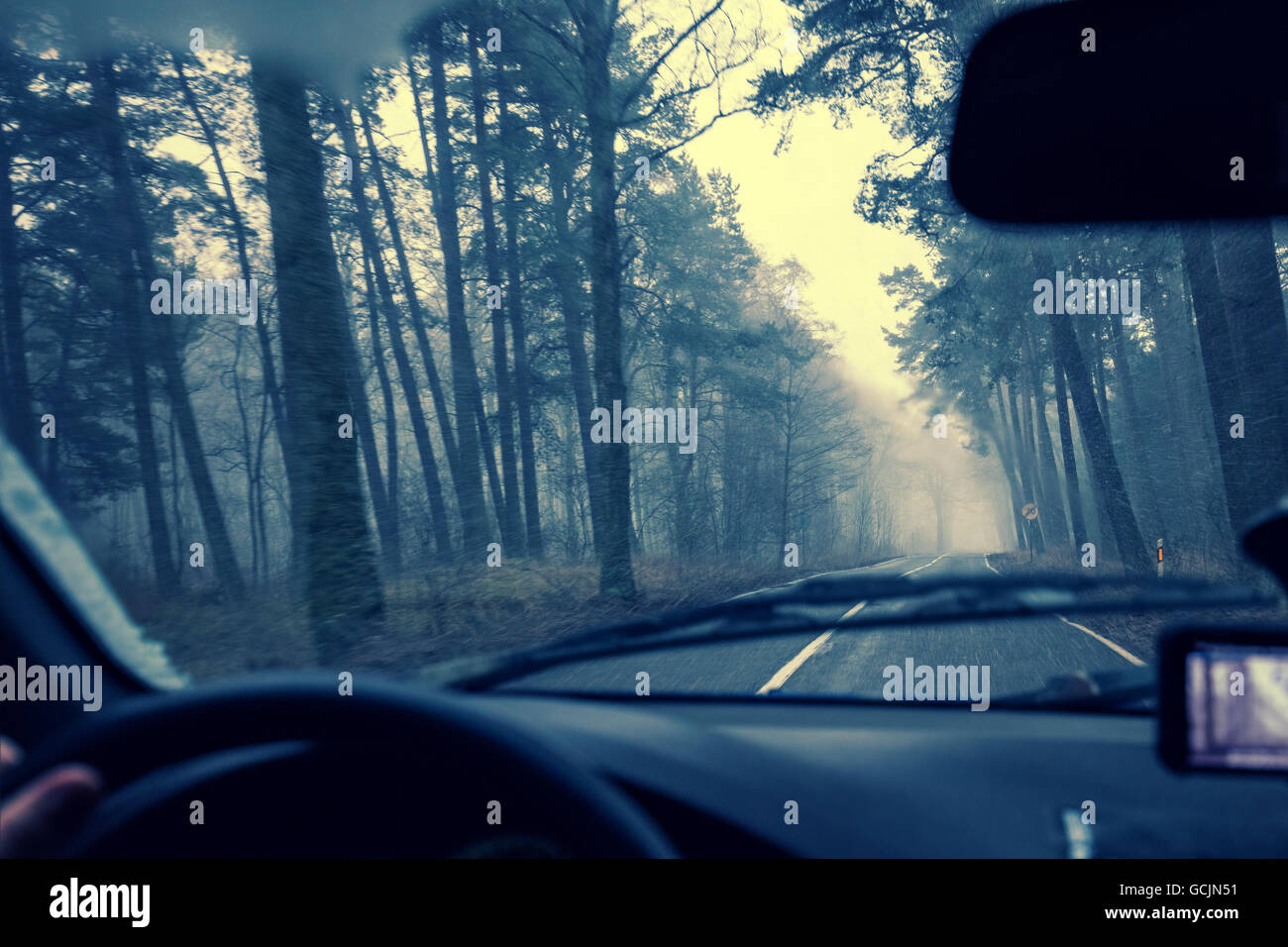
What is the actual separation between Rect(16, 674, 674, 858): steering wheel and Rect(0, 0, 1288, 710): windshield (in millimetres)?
949

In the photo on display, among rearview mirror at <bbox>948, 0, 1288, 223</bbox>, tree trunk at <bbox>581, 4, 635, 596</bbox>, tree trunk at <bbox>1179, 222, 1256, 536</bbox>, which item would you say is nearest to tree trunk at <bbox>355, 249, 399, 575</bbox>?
tree trunk at <bbox>581, 4, 635, 596</bbox>

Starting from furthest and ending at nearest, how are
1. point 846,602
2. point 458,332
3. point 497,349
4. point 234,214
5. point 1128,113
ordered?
point 497,349 < point 458,332 < point 234,214 < point 846,602 < point 1128,113

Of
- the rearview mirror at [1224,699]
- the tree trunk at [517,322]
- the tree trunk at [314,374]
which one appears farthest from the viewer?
the tree trunk at [517,322]

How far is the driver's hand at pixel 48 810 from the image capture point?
1.45m

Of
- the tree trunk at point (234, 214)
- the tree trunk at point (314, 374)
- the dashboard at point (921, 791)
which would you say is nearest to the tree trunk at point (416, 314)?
the tree trunk at point (234, 214)

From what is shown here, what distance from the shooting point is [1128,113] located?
2.14 m

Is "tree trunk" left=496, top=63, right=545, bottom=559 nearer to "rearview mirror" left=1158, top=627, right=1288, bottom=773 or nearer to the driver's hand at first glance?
the driver's hand

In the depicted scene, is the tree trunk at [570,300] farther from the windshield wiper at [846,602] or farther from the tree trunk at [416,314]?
the windshield wiper at [846,602]

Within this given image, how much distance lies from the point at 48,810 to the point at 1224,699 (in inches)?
82.3

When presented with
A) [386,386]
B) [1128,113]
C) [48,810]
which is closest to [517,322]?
[386,386]

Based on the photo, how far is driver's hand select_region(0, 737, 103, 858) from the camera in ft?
4.75

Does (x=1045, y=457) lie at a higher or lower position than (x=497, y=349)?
lower

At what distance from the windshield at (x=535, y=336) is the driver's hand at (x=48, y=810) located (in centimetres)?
125

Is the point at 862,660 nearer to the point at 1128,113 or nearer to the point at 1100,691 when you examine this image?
the point at 1100,691
